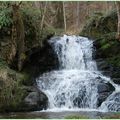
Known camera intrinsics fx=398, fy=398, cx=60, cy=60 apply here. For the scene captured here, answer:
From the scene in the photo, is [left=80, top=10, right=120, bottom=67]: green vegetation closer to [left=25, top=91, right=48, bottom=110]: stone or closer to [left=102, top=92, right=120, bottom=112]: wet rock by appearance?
[left=102, top=92, right=120, bottom=112]: wet rock

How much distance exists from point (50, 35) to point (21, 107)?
756 centimetres

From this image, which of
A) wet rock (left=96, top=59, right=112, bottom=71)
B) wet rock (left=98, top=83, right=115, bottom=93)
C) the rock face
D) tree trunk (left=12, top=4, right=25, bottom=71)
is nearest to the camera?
the rock face

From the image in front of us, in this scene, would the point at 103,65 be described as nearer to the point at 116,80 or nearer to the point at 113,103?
the point at 116,80

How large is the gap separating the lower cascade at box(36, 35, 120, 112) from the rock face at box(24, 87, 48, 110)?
418 mm

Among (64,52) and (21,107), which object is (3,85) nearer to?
(21,107)

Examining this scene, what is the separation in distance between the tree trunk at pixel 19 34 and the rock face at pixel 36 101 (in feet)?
8.60

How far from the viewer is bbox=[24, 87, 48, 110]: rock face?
18.0 meters

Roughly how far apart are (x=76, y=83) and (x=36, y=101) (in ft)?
8.43

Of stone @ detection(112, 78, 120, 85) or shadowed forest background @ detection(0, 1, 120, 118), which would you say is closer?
shadowed forest background @ detection(0, 1, 120, 118)

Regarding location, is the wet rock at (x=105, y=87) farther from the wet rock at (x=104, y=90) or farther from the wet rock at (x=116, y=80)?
the wet rock at (x=116, y=80)

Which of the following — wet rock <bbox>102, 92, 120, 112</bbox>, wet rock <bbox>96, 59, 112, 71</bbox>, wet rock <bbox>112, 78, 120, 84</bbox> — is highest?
wet rock <bbox>96, 59, 112, 71</bbox>

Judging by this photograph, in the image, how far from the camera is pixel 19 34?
20125mm

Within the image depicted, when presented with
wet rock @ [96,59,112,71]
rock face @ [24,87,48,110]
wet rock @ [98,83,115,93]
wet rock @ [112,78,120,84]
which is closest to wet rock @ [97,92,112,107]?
wet rock @ [98,83,115,93]

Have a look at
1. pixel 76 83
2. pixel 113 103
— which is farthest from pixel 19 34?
pixel 113 103
